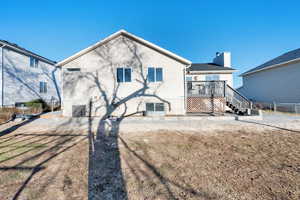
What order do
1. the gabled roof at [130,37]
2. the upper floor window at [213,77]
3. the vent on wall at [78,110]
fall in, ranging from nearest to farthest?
the gabled roof at [130,37]
the vent on wall at [78,110]
the upper floor window at [213,77]

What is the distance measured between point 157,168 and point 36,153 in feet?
12.0

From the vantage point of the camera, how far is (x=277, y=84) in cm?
1527

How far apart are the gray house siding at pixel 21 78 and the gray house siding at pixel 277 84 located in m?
27.1

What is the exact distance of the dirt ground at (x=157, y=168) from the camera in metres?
2.46

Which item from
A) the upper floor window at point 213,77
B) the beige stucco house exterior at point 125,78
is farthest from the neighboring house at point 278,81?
the beige stucco house exterior at point 125,78

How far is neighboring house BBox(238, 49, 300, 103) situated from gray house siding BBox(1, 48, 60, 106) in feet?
88.6

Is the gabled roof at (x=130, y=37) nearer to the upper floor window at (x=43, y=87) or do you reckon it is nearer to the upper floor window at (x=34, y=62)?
the upper floor window at (x=34, y=62)

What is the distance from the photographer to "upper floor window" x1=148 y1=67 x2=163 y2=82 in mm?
10336

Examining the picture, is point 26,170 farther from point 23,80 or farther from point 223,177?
point 23,80

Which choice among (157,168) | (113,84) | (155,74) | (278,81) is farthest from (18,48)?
(278,81)

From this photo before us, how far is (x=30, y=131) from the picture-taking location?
672cm

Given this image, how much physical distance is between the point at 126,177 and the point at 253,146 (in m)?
4.41

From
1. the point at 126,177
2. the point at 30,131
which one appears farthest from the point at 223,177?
the point at 30,131

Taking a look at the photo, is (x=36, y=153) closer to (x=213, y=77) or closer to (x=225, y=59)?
(x=213, y=77)
